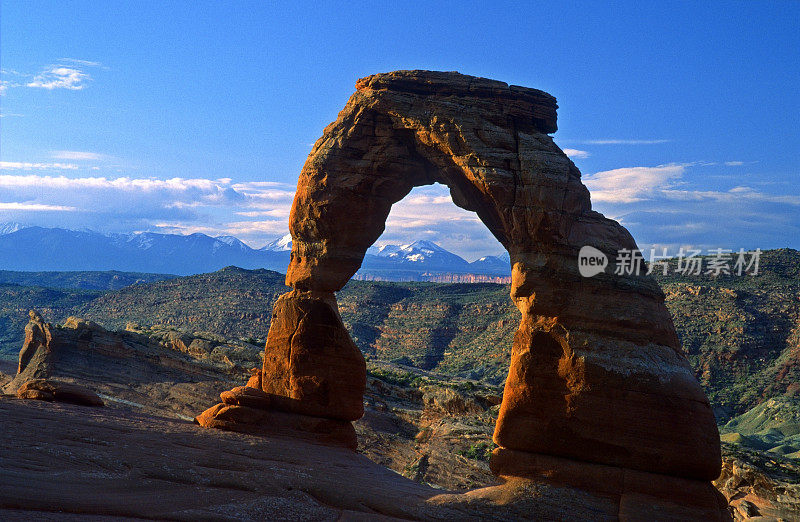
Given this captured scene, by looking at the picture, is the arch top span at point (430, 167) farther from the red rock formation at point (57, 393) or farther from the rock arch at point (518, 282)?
the red rock formation at point (57, 393)

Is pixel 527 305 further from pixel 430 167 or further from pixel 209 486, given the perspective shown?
pixel 209 486

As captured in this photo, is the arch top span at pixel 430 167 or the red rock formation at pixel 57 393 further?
the red rock formation at pixel 57 393

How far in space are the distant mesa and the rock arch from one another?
0.04 meters

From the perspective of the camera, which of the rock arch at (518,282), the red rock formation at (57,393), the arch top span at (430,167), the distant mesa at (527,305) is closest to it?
the distant mesa at (527,305)

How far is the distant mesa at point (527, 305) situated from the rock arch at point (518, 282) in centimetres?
4

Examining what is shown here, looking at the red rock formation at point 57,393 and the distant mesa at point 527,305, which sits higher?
the distant mesa at point 527,305

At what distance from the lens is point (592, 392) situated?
53.7 ft

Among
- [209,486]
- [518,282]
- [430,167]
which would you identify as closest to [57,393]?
[209,486]

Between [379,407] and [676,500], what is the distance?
21.9 metres

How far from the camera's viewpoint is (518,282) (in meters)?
17.6

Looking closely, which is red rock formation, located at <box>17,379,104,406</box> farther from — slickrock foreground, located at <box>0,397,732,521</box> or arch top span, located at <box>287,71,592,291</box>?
arch top span, located at <box>287,71,592,291</box>

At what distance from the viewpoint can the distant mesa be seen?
15.9 m

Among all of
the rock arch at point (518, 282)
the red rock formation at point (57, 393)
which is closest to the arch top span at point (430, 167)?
the rock arch at point (518, 282)

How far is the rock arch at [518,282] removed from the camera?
52.9 feet
